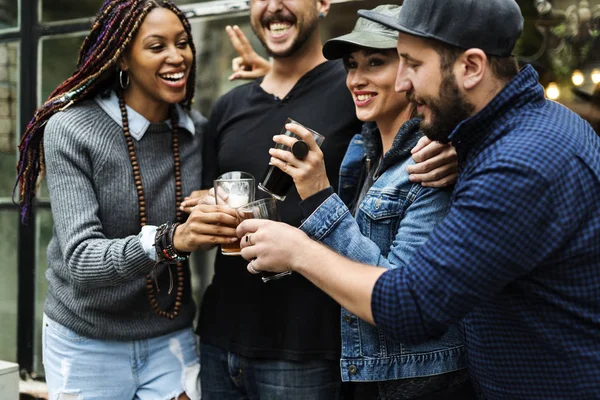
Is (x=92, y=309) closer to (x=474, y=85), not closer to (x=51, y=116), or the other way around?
(x=51, y=116)

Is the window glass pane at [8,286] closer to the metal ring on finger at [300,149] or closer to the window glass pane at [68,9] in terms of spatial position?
the window glass pane at [68,9]

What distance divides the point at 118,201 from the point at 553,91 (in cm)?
182

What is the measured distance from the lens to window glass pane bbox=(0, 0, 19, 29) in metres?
4.35

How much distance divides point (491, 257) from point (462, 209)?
0.12 m

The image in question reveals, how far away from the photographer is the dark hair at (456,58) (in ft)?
5.59

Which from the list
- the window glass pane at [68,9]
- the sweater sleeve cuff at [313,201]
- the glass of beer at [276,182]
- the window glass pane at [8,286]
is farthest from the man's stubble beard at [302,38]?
the window glass pane at [8,286]

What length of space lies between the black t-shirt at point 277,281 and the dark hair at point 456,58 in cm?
86

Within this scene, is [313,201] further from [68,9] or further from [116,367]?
[68,9]

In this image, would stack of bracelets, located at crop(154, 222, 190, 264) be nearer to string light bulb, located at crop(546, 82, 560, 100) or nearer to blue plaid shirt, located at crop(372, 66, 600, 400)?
blue plaid shirt, located at crop(372, 66, 600, 400)

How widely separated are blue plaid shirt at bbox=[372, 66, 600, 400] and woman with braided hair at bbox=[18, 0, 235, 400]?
1.06m

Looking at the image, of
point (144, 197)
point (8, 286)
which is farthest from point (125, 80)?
point (8, 286)

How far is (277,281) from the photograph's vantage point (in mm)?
2543

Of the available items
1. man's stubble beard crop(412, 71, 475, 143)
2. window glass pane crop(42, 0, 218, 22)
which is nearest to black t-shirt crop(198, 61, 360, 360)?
man's stubble beard crop(412, 71, 475, 143)

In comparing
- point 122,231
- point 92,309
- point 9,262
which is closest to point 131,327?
point 92,309
